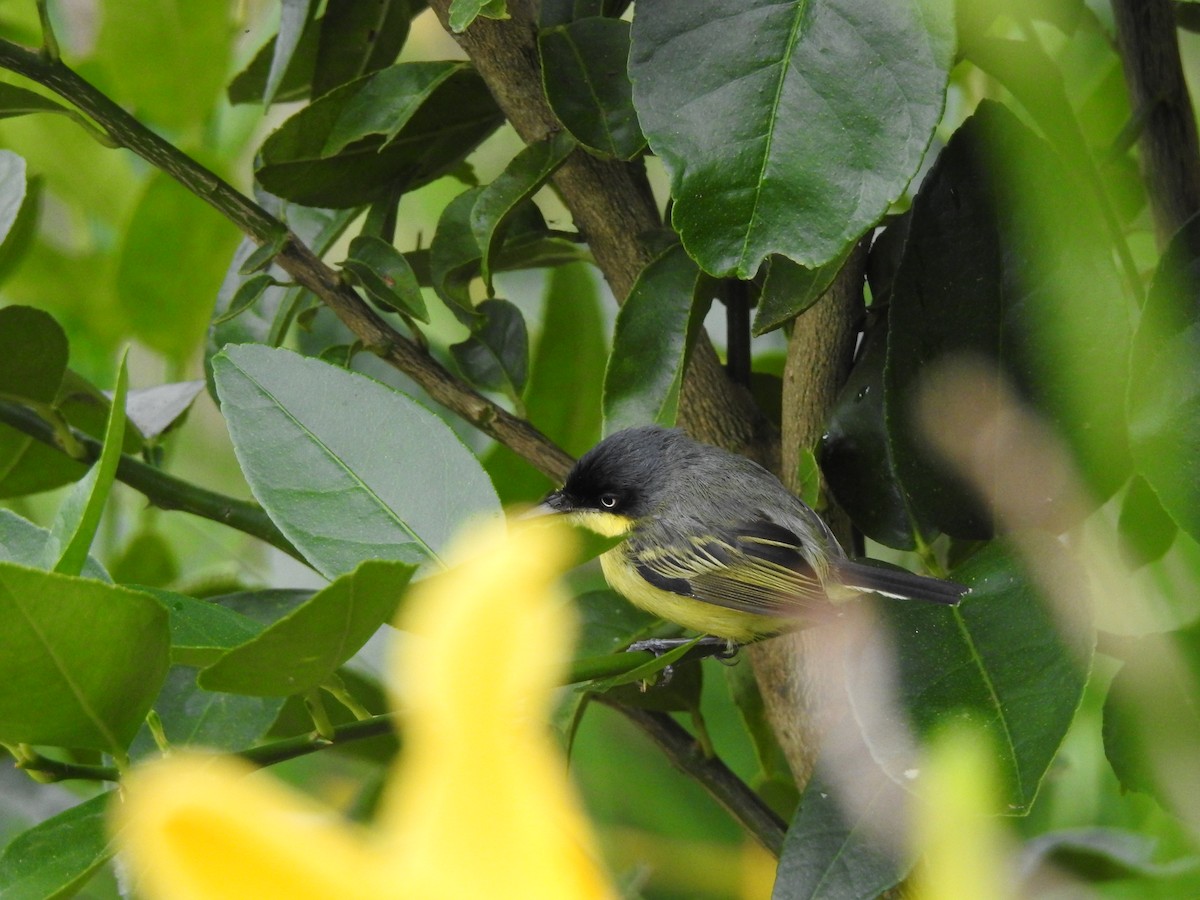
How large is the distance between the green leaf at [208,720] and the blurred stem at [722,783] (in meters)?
0.20

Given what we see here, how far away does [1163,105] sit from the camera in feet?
2.66

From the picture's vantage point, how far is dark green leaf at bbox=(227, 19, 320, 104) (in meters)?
0.92

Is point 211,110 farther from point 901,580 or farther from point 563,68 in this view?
point 901,580

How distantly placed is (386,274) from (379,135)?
115mm

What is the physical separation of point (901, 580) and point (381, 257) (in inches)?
14.9

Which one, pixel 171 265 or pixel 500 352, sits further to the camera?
pixel 171 265

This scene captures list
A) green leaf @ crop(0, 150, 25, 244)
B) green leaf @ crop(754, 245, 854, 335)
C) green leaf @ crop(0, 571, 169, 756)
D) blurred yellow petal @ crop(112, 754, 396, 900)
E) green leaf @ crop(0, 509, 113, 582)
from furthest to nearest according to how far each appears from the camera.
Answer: green leaf @ crop(0, 150, 25, 244) → green leaf @ crop(754, 245, 854, 335) → green leaf @ crop(0, 509, 113, 582) → green leaf @ crop(0, 571, 169, 756) → blurred yellow petal @ crop(112, 754, 396, 900)

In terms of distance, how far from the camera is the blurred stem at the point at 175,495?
2.60 feet

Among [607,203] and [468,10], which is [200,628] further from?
[607,203]

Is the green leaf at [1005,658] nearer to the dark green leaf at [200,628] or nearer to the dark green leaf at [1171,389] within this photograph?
the dark green leaf at [1171,389]

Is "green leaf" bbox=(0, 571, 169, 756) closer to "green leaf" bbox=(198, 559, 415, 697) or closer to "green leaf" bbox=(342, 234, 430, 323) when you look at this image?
"green leaf" bbox=(198, 559, 415, 697)

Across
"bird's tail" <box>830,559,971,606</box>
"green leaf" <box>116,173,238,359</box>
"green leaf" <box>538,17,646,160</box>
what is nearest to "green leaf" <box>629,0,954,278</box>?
"green leaf" <box>538,17,646,160</box>

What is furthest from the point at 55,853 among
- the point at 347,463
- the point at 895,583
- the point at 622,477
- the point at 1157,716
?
the point at 622,477

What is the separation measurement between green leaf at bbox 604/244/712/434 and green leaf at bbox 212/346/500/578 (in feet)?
0.67
